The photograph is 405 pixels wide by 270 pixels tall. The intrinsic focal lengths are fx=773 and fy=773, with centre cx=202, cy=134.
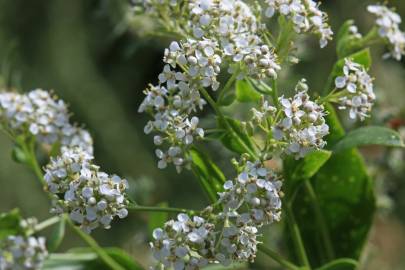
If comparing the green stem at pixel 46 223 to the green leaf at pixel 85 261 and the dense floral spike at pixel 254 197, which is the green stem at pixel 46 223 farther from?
the dense floral spike at pixel 254 197

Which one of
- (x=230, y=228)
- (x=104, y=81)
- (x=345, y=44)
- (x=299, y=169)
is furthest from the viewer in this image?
(x=104, y=81)

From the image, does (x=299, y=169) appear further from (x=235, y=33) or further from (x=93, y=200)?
(x=93, y=200)

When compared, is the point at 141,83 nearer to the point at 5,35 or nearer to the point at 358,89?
the point at 5,35

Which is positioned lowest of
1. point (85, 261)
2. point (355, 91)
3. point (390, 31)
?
point (85, 261)

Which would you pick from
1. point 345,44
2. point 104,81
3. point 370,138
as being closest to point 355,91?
point 370,138

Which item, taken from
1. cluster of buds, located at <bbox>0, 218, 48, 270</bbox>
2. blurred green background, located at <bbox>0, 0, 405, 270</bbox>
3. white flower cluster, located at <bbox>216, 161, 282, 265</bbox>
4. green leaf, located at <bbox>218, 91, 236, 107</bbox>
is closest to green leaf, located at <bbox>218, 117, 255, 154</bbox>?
green leaf, located at <bbox>218, 91, 236, 107</bbox>

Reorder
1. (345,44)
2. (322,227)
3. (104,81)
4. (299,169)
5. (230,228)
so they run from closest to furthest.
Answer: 1. (230,228)
2. (299,169)
3. (345,44)
4. (322,227)
5. (104,81)

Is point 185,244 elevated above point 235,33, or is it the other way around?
point 235,33
